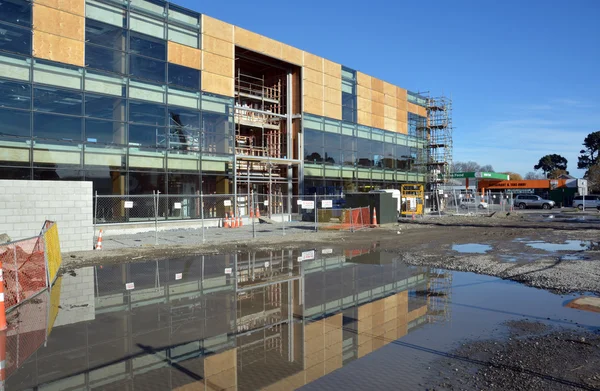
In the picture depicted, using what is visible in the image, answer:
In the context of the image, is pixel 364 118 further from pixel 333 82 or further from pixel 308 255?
pixel 308 255

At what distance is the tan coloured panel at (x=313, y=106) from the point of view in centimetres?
3547

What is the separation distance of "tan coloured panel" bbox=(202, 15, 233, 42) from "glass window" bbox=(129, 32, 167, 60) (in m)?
3.19

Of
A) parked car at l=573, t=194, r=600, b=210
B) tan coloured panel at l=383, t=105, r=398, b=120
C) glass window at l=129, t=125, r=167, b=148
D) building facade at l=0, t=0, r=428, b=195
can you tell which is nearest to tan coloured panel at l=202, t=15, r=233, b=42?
building facade at l=0, t=0, r=428, b=195

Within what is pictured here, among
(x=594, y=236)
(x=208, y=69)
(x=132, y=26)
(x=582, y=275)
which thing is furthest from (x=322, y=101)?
(x=582, y=275)

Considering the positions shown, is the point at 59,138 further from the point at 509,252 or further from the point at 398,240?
the point at 509,252

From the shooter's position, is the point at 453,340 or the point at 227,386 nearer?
the point at 227,386

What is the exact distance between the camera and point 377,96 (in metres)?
42.2

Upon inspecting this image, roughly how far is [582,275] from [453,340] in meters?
6.39

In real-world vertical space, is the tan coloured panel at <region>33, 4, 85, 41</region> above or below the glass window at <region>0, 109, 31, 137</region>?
above

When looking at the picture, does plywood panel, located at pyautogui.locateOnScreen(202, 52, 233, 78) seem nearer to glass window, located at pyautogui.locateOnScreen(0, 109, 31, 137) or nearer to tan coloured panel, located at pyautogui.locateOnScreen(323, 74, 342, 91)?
tan coloured panel, located at pyautogui.locateOnScreen(323, 74, 342, 91)

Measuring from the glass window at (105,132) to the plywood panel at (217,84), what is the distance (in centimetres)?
613

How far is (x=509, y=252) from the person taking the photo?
16.1m

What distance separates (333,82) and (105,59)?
19.2 m

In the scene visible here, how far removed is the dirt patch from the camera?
4.96 m
